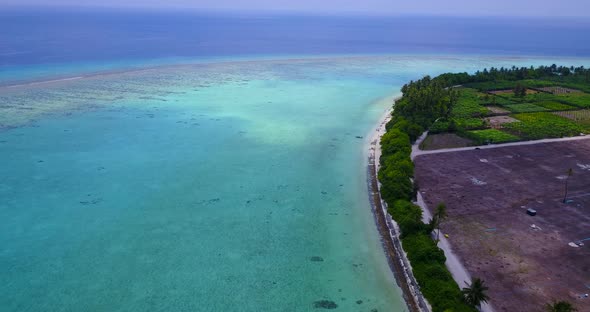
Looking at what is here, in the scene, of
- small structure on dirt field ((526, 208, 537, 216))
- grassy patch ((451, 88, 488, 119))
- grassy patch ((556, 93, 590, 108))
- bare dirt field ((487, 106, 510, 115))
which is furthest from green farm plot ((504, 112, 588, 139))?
small structure on dirt field ((526, 208, 537, 216))

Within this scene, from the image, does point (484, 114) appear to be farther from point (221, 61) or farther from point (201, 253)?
point (221, 61)

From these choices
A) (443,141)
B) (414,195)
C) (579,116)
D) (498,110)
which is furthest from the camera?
(498,110)

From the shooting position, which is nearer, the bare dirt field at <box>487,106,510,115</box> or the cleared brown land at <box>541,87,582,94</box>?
the bare dirt field at <box>487,106,510,115</box>

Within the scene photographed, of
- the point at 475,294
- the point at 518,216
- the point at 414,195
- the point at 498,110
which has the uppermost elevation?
the point at 498,110

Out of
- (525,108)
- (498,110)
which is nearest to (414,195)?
(498,110)

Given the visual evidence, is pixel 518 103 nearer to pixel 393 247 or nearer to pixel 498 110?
pixel 498 110

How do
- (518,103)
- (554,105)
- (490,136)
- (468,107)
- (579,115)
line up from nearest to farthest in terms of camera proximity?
(490,136), (579,115), (468,107), (554,105), (518,103)

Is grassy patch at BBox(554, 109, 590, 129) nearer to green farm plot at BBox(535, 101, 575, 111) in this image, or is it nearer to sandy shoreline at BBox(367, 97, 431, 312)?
green farm plot at BBox(535, 101, 575, 111)

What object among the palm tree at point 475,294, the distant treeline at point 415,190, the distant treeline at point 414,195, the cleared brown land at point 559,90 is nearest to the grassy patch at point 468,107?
the distant treeline at point 415,190
